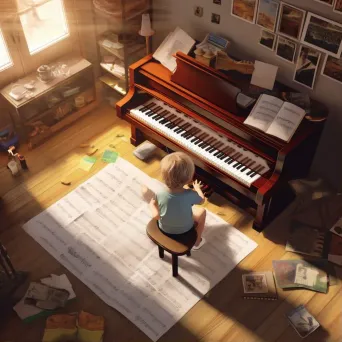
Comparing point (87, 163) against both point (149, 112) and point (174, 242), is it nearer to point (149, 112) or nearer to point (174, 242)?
point (149, 112)

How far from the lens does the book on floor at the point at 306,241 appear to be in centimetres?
405

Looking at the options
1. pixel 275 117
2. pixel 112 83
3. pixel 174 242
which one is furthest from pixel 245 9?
pixel 174 242

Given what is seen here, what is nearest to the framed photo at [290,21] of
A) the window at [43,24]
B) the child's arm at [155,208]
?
the child's arm at [155,208]

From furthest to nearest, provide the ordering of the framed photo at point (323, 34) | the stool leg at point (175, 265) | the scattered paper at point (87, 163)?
the scattered paper at point (87, 163)
the stool leg at point (175, 265)
the framed photo at point (323, 34)

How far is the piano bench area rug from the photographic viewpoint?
3.76 meters

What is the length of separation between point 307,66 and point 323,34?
328 mm

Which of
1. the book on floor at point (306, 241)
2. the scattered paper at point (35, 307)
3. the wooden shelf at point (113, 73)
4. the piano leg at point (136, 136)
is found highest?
the wooden shelf at point (113, 73)

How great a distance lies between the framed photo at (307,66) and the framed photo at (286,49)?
0.06 m

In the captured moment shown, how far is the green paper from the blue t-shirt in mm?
1436

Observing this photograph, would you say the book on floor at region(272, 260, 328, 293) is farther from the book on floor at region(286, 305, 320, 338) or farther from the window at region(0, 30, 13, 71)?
the window at region(0, 30, 13, 71)

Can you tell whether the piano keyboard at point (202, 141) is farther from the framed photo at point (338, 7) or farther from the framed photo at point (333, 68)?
the framed photo at point (338, 7)

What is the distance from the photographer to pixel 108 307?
374 centimetres

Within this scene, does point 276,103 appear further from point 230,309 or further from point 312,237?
point 230,309

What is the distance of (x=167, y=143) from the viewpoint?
425 cm
